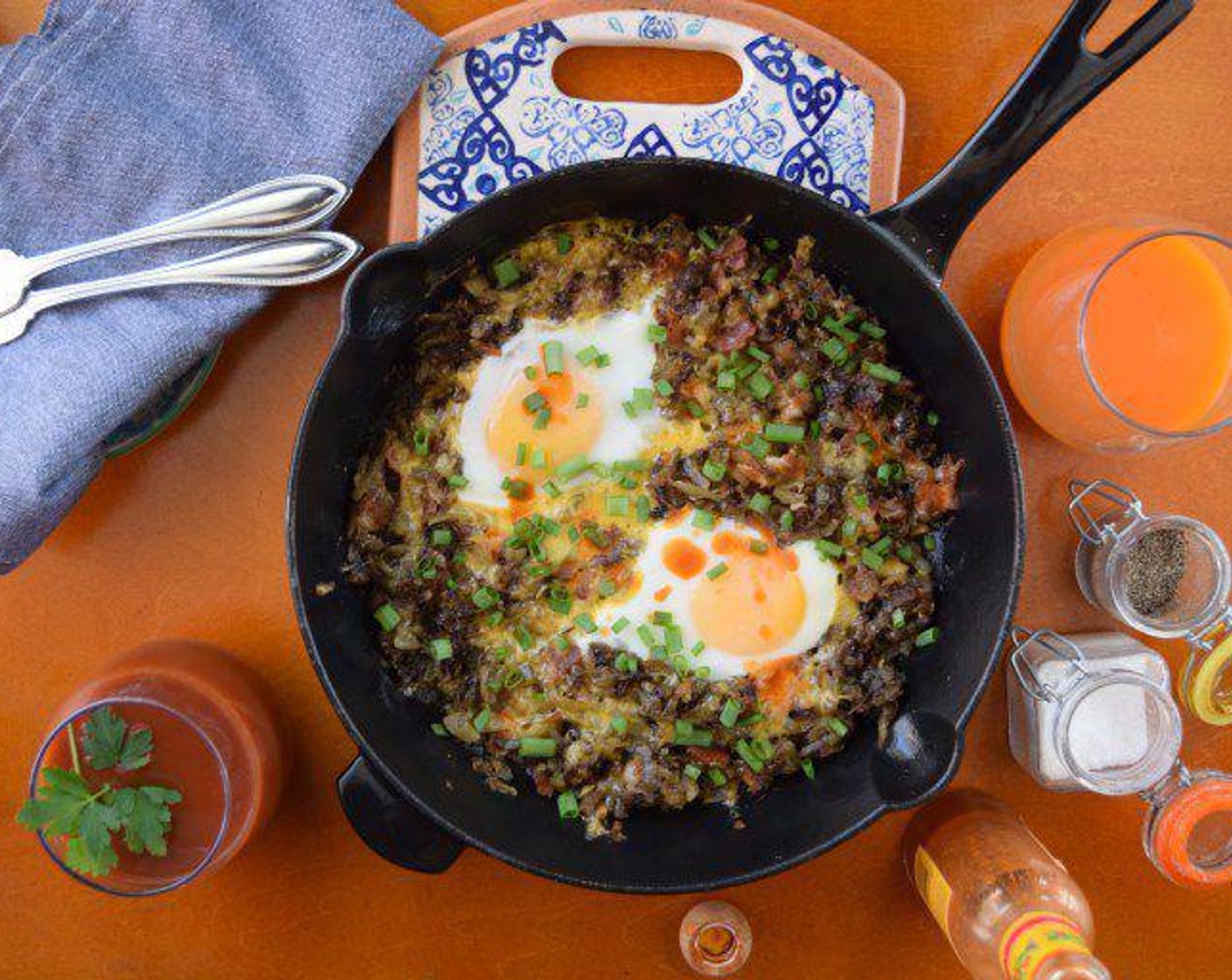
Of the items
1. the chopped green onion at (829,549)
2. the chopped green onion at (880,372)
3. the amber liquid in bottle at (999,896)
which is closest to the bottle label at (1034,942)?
the amber liquid in bottle at (999,896)

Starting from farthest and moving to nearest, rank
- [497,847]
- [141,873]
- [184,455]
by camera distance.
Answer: [184,455] < [141,873] < [497,847]

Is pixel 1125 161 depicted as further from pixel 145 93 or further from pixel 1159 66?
pixel 145 93

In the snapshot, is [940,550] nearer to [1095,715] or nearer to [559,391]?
[1095,715]

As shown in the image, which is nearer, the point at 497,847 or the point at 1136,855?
the point at 497,847

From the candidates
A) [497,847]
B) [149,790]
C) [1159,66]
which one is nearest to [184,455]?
[149,790]

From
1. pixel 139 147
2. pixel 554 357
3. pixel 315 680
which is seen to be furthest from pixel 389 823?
pixel 139 147

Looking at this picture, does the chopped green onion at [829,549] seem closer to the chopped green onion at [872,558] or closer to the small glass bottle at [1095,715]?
the chopped green onion at [872,558]

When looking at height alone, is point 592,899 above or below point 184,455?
below
